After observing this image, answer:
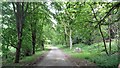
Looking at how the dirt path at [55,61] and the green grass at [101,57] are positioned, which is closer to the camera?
the green grass at [101,57]

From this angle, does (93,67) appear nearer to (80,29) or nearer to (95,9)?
(80,29)

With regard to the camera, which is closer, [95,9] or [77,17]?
[77,17]

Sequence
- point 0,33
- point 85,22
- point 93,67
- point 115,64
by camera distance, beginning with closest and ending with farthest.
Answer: point 115,64, point 93,67, point 0,33, point 85,22

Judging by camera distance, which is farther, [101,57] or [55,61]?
[55,61]

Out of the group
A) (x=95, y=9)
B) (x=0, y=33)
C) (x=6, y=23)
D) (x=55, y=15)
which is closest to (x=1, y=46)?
(x=0, y=33)

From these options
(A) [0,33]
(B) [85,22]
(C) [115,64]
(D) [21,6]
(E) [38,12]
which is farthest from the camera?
(E) [38,12]

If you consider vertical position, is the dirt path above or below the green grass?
below

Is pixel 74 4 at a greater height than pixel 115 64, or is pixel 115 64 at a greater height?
pixel 74 4

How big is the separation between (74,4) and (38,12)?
8.65 m

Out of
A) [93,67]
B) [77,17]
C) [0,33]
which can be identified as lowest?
[93,67]

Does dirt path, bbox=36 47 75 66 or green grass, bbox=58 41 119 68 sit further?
dirt path, bbox=36 47 75 66

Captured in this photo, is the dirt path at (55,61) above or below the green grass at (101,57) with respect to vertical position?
below

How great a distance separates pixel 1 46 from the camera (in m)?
13.2

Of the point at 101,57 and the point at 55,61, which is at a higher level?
the point at 101,57
